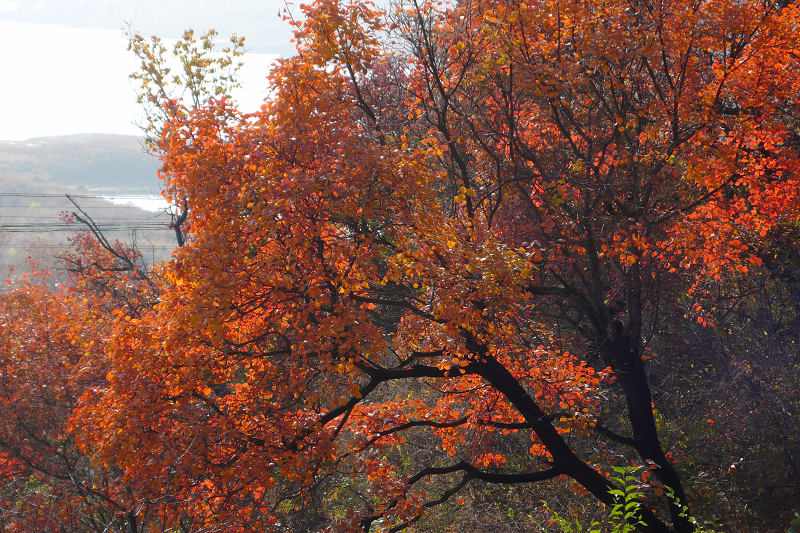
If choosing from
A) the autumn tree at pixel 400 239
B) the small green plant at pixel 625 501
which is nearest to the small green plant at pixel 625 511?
the small green plant at pixel 625 501

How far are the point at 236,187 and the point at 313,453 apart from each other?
397 centimetres

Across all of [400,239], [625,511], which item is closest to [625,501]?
[625,511]

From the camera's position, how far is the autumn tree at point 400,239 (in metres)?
7.82

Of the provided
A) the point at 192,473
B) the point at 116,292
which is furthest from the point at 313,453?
the point at 116,292

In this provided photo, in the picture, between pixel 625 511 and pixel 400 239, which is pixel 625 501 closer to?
pixel 625 511

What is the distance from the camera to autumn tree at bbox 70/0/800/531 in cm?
782

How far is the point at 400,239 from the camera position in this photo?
8461 mm

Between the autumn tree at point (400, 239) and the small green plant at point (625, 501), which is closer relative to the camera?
the small green plant at point (625, 501)

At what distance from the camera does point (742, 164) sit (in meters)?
11.5

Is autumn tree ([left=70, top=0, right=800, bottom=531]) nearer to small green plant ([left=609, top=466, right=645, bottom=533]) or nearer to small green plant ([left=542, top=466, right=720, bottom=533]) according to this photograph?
small green plant ([left=542, top=466, right=720, bottom=533])

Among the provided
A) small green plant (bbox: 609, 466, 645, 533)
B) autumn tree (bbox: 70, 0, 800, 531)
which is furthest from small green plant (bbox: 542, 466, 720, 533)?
autumn tree (bbox: 70, 0, 800, 531)

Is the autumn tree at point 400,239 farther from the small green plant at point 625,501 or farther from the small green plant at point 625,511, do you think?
the small green plant at point 625,501

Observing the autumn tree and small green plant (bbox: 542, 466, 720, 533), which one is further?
the autumn tree

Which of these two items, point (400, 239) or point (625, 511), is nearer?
point (625, 511)
